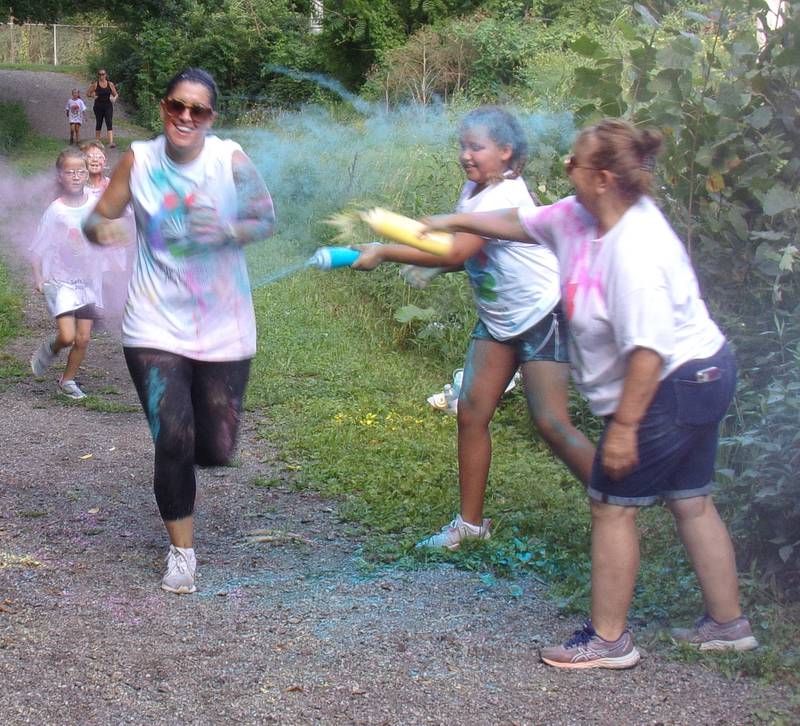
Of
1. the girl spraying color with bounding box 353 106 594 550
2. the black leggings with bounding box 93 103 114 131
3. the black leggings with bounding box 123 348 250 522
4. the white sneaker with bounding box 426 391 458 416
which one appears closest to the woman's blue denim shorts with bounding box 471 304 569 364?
the girl spraying color with bounding box 353 106 594 550

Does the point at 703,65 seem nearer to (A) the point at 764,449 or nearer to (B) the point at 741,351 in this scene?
(B) the point at 741,351

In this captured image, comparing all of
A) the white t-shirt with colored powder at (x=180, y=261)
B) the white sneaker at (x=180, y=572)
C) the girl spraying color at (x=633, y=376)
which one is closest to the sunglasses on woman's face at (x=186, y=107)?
the white t-shirt with colored powder at (x=180, y=261)

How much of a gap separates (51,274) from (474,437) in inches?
166

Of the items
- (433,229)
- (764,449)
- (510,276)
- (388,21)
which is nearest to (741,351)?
(764,449)

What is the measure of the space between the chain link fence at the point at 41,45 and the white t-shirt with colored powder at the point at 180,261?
48.7 metres

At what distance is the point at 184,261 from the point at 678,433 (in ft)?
6.42

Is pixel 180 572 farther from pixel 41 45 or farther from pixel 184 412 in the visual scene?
pixel 41 45

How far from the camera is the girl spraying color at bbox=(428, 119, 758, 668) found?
135 inches

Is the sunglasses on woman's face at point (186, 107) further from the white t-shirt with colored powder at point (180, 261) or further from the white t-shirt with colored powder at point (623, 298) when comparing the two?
the white t-shirt with colored powder at point (623, 298)

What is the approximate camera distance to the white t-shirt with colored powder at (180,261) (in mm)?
4309

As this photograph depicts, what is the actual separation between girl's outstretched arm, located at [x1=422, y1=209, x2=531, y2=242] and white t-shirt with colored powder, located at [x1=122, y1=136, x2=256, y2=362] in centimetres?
80

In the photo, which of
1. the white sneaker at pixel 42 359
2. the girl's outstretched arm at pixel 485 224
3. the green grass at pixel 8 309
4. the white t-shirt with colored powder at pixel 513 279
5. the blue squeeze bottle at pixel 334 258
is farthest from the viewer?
the green grass at pixel 8 309

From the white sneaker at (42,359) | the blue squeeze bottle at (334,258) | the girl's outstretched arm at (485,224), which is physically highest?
the girl's outstretched arm at (485,224)

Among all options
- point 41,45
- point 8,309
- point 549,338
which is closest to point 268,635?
point 549,338
